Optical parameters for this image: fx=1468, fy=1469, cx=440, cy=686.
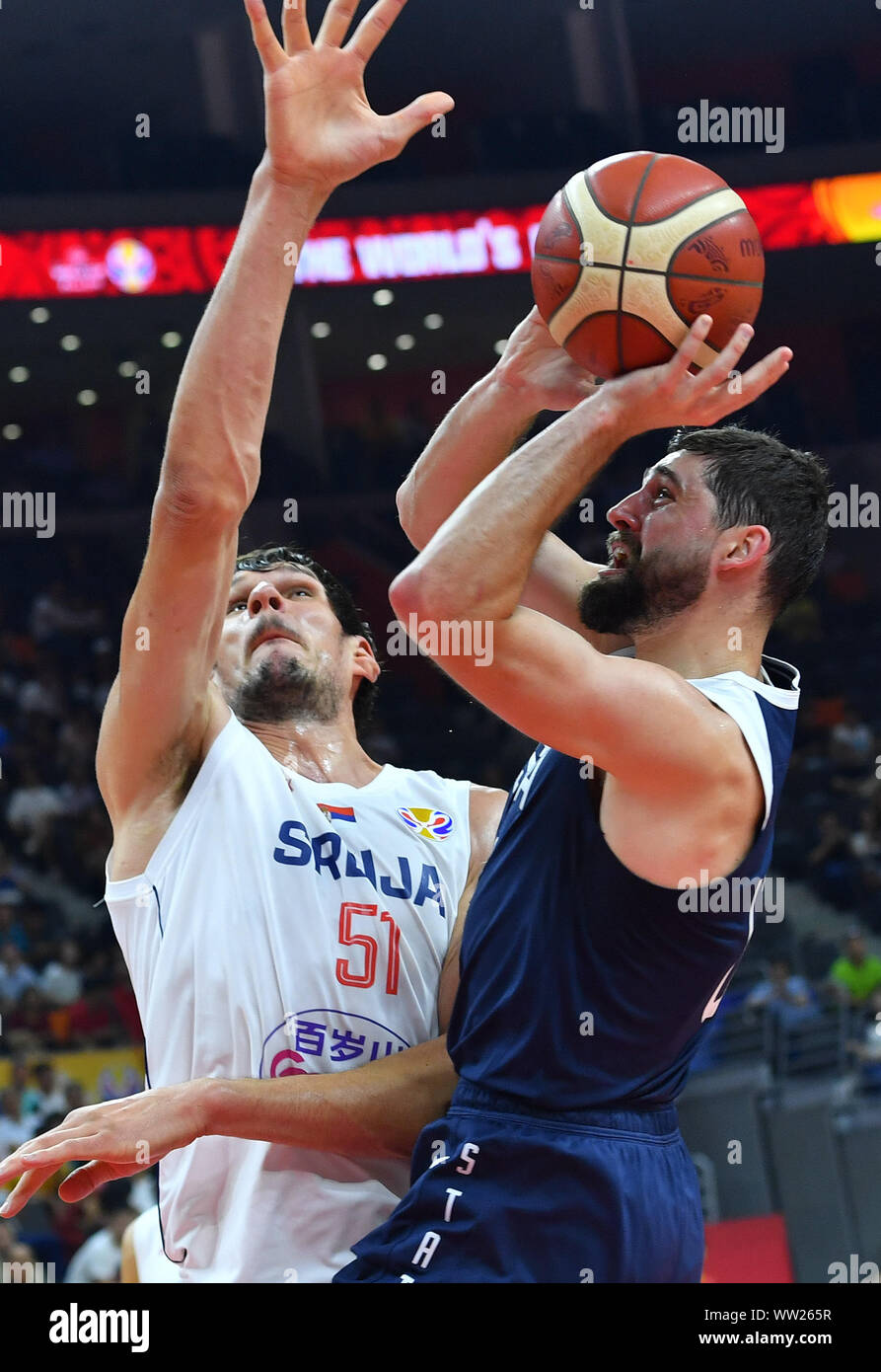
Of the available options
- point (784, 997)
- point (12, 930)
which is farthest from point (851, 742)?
point (12, 930)

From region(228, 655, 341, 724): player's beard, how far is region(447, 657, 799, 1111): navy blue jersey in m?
1.02

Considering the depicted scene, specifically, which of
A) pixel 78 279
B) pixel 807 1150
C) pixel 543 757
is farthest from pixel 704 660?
pixel 78 279

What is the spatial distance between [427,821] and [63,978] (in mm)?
9202

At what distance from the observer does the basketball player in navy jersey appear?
295 cm

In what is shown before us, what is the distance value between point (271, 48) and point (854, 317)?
1656 cm

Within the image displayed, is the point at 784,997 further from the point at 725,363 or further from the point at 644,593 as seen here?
the point at 725,363

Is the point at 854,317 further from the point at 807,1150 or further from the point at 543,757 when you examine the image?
the point at 543,757

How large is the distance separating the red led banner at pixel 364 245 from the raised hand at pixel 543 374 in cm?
1268

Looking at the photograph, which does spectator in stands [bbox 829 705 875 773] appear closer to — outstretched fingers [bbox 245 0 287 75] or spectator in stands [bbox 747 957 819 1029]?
spectator in stands [bbox 747 957 819 1029]

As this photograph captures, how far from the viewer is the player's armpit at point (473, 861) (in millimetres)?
3686

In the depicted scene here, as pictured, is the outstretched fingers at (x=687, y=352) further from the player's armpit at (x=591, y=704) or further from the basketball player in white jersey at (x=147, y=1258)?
the basketball player in white jersey at (x=147, y=1258)

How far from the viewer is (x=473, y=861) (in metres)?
3.95

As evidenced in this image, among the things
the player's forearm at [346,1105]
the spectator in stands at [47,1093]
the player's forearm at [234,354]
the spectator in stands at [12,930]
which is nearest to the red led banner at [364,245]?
the spectator in stands at [12,930]

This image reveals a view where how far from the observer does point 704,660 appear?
3.31 m
